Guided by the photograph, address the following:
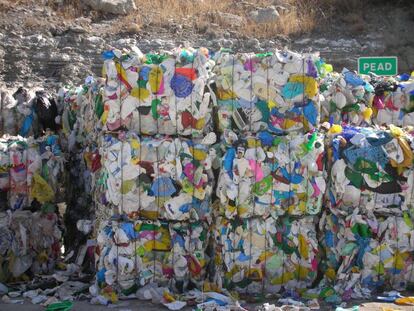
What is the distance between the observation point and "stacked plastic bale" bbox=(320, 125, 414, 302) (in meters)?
4.66

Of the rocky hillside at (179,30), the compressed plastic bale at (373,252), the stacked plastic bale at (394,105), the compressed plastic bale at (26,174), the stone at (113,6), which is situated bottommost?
the compressed plastic bale at (373,252)

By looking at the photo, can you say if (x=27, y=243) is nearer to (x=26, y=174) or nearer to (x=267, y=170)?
(x=26, y=174)

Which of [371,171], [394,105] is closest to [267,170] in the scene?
[371,171]

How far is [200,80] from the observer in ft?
14.9

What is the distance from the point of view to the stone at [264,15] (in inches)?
672

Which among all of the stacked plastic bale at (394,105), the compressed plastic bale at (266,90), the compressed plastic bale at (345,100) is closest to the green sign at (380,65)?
the stacked plastic bale at (394,105)

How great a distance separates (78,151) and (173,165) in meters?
1.62

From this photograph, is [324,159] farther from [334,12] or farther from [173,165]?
[334,12]

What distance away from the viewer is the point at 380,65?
8055 mm

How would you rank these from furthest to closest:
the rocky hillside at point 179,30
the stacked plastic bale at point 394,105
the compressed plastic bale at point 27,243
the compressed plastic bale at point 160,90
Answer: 1. the rocky hillside at point 179,30
2. the stacked plastic bale at point 394,105
3. the compressed plastic bale at point 27,243
4. the compressed plastic bale at point 160,90

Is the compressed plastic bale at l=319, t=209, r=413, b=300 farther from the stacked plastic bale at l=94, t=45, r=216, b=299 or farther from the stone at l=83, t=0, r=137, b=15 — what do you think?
the stone at l=83, t=0, r=137, b=15

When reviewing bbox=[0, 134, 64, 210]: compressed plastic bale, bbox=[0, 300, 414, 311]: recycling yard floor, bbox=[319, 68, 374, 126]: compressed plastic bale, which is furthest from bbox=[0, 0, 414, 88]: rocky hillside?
bbox=[0, 300, 414, 311]: recycling yard floor

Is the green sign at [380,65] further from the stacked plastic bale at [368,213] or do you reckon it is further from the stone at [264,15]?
the stone at [264,15]

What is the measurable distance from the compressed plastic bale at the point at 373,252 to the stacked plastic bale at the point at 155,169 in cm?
98
